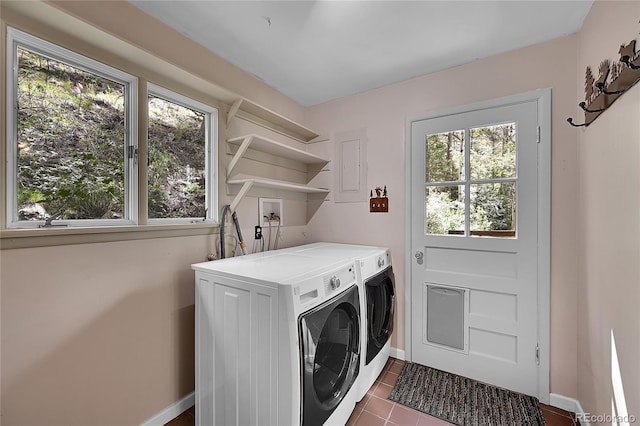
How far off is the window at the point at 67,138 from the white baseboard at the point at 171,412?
1.17 metres

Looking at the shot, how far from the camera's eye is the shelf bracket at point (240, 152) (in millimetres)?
1875

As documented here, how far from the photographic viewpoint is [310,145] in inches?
114

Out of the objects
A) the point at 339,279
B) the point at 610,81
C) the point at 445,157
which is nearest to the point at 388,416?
the point at 339,279

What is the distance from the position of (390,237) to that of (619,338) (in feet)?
4.77

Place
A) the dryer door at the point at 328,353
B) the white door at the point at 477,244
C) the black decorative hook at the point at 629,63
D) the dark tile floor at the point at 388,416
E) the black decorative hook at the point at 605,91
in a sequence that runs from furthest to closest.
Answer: the white door at the point at 477,244 < the dark tile floor at the point at 388,416 < the dryer door at the point at 328,353 < the black decorative hook at the point at 605,91 < the black decorative hook at the point at 629,63

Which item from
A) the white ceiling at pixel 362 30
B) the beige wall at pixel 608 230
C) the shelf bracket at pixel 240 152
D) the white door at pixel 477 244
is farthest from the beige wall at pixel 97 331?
the beige wall at pixel 608 230

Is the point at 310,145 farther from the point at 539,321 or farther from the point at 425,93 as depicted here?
the point at 539,321

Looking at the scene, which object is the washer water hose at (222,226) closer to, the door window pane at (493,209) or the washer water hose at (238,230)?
the washer water hose at (238,230)

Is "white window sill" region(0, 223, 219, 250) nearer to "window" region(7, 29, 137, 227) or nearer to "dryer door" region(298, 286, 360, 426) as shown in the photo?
"window" region(7, 29, 137, 227)

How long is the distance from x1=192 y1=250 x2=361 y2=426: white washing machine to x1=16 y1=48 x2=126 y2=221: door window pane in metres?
0.68

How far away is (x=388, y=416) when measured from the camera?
66.1 inches

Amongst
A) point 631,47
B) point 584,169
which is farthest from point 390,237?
point 631,47

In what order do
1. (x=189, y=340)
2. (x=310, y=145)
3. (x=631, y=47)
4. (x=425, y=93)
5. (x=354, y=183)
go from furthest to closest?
1. (x=310, y=145)
2. (x=354, y=183)
3. (x=425, y=93)
4. (x=189, y=340)
5. (x=631, y=47)

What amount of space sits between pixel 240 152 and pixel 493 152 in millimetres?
1889
